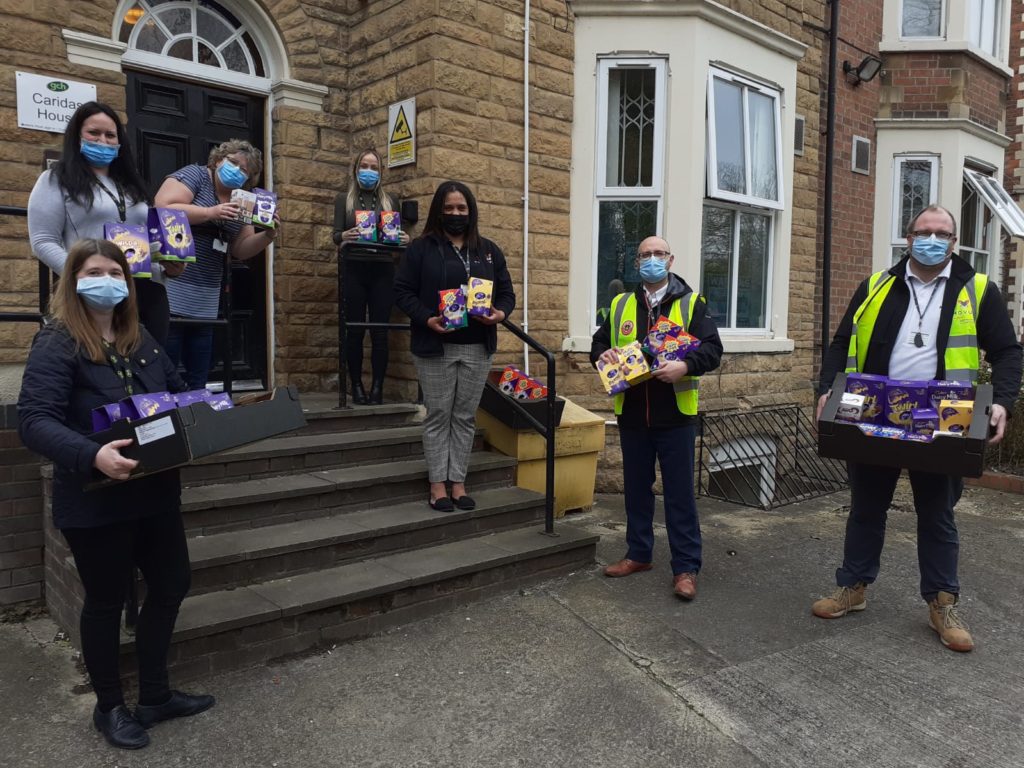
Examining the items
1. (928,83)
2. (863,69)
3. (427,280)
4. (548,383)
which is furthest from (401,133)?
(928,83)

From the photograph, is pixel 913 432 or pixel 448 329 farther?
pixel 448 329

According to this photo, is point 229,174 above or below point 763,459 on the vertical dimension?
above

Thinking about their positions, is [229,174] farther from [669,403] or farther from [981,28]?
[981,28]

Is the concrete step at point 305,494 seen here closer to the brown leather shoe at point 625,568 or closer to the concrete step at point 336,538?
the concrete step at point 336,538

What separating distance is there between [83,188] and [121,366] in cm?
101

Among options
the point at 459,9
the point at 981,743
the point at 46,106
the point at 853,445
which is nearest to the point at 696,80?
the point at 459,9

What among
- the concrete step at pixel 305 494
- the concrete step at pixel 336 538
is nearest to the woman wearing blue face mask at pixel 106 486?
Answer: the concrete step at pixel 336 538

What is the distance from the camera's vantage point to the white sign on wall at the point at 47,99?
472 cm

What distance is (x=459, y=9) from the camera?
5.54m

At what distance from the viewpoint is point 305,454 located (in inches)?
175

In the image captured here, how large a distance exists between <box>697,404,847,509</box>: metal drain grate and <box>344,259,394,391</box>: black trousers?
269cm

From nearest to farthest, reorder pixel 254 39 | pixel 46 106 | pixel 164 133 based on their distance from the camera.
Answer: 1. pixel 46 106
2. pixel 164 133
3. pixel 254 39

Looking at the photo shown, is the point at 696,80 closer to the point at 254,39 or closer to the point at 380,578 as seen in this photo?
the point at 254,39

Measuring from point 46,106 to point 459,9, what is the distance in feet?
9.03
